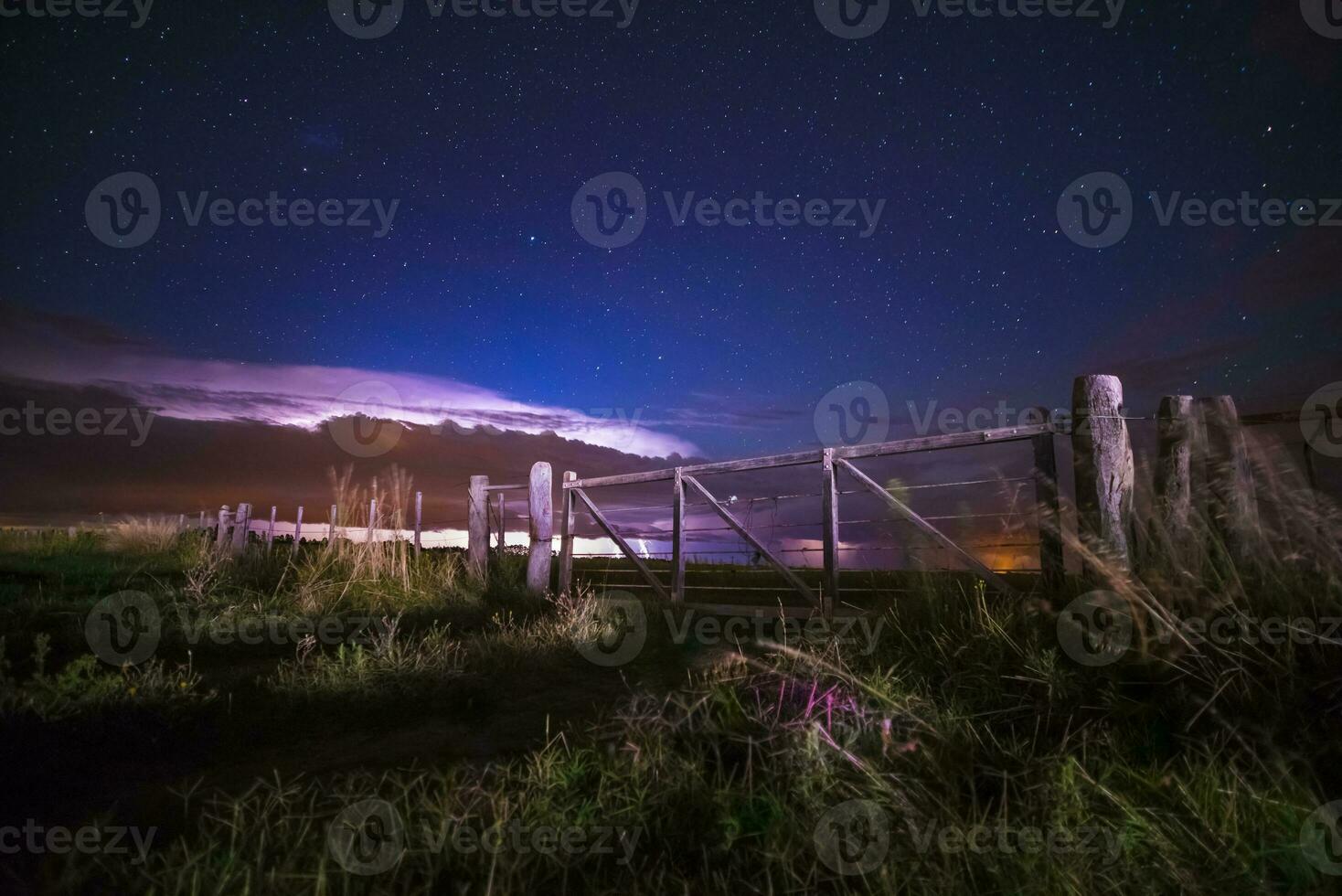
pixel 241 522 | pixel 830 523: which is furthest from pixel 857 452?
pixel 241 522

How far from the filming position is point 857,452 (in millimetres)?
6961

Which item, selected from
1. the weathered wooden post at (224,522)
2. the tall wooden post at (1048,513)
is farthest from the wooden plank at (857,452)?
the weathered wooden post at (224,522)

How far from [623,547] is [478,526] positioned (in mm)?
2507

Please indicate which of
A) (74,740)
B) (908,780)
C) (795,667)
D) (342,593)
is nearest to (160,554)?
(342,593)

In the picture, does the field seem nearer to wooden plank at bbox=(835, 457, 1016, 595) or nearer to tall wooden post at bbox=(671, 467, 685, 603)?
wooden plank at bbox=(835, 457, 1016, 595)

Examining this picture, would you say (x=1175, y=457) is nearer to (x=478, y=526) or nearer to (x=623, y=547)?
(x=623, y=547)

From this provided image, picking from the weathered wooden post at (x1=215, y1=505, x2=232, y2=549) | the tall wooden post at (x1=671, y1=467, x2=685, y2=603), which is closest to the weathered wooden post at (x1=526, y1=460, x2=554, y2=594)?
the tall wooden post at (x1=671, y1=467, x2=685, y2=603)

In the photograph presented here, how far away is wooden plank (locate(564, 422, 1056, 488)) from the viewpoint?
228 inches

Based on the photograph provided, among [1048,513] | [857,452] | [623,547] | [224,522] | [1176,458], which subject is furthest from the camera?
[224,522]

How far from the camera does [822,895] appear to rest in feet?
6.93

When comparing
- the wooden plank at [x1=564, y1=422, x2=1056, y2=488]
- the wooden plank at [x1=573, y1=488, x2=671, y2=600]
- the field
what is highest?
the wooden plank at [x1=564, y1=422, x2=1056, y2=488]

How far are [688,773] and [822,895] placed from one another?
791 mm

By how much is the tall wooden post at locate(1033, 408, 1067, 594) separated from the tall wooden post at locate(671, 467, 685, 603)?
4.00 m

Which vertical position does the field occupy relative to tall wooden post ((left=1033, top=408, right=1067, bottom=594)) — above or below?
below
